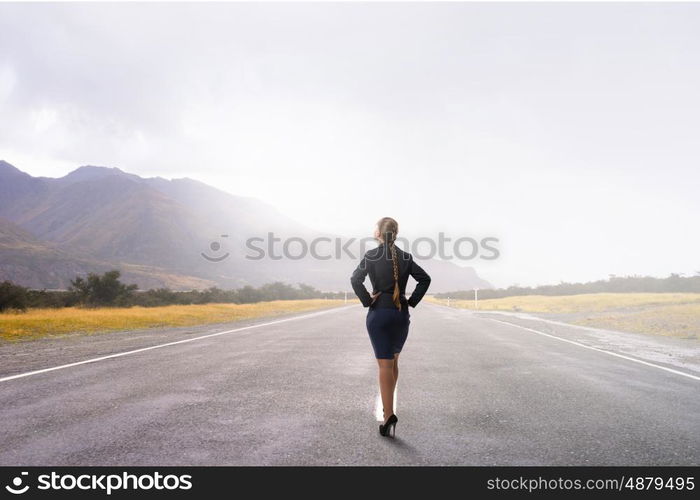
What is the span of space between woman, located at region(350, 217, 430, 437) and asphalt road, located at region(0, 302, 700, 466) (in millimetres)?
494

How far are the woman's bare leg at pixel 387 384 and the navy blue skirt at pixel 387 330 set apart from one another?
0.07 metres

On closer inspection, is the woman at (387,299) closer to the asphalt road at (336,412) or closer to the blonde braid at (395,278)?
the blonde braid at (395,278)

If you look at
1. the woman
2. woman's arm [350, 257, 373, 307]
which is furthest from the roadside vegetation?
the woman

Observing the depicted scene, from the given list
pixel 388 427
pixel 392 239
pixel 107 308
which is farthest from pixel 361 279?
pixel 107 308

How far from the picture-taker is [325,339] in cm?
1286

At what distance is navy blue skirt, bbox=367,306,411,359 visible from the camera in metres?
4.39

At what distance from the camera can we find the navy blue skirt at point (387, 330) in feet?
14.4

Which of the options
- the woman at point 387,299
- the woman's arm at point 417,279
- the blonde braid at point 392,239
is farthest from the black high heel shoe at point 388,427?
the woman's arm at point 417,279

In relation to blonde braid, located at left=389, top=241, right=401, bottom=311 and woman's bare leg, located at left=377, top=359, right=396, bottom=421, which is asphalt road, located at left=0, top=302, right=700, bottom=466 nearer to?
woman's bare leg, located at left=377, top=359, right=396, bottom=421

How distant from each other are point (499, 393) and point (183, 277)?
137 meters

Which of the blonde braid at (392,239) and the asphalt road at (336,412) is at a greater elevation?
the blonde braid at (392,239)

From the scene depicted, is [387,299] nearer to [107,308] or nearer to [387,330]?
[387,330]

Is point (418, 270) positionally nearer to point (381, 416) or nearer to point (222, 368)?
point (381, 416)
